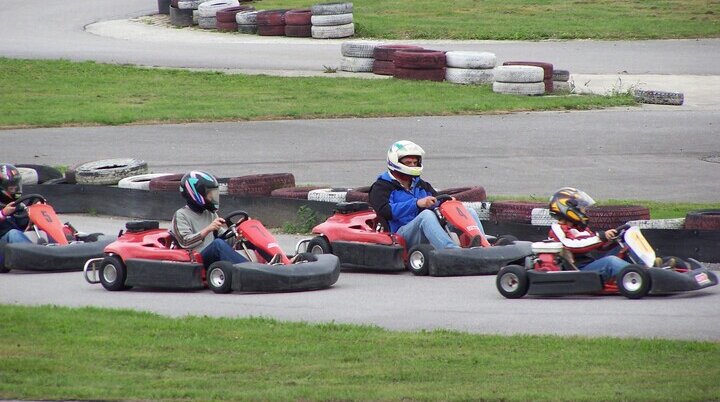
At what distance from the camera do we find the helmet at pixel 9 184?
36.9 ft

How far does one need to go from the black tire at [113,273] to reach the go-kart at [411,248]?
5.20 feet

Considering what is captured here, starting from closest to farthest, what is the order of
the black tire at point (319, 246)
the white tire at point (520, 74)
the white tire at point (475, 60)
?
1. the black tire at point (319, 246)
2. the white tire at point (520, 74)
3. the white tire at point (475, 60)

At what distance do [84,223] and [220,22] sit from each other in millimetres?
17691

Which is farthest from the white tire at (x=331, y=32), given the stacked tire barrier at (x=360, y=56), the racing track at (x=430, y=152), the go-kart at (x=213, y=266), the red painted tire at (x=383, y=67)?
the go-kart at (x=213, y=266)

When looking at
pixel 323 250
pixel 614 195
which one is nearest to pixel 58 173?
pixel 323 250

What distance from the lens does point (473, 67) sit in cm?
2238

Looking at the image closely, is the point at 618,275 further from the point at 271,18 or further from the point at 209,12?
the point at 209,12

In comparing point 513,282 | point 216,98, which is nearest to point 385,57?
point 216,98

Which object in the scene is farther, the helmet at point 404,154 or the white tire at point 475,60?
the white tire at point 475,60

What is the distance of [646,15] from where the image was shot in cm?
3097

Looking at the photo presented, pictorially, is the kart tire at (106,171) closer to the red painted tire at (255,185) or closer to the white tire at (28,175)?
the white tire at (28,175)

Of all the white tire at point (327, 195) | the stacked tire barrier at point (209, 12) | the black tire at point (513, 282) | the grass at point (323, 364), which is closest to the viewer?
the grass at point (323, 364)

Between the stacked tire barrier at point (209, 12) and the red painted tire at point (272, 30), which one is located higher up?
the stacked tire barrier at point (209, 12)

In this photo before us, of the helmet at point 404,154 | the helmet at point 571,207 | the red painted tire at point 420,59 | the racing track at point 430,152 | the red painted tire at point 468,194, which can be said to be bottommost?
the racing track at point 430,152
